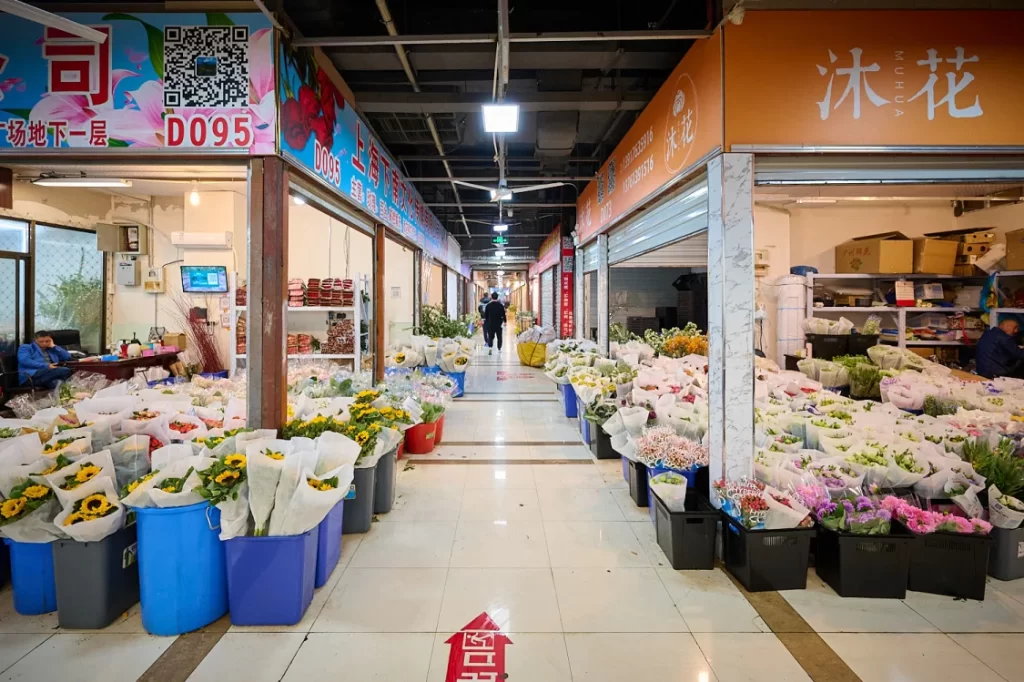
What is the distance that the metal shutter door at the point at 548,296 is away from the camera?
42.0 feet

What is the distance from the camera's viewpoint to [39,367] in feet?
19.1

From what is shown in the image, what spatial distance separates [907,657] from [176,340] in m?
8.84

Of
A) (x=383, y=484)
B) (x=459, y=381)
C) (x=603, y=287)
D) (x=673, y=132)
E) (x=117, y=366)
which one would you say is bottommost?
(x=383, y=484)

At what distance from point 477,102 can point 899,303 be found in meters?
6.64

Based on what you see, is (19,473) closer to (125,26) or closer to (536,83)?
(125,26)

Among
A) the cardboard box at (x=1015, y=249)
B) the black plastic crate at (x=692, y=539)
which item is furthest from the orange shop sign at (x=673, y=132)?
the cardboard box at (x=1015, y=249)

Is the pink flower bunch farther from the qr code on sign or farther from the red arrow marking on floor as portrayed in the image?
the qr code on sign

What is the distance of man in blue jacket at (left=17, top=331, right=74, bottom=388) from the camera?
575cm

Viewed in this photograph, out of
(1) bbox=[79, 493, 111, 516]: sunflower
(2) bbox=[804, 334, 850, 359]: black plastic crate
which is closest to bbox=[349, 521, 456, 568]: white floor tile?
(1) bbox=[79, 493, 111, 516]: sunflower

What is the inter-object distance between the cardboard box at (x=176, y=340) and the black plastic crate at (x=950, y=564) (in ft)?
28.7

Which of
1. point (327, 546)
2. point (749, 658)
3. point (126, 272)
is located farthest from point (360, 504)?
point (126, 272)

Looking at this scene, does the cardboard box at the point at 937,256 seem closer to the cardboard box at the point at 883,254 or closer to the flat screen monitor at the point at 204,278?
the cardboard box at the point at 883,254

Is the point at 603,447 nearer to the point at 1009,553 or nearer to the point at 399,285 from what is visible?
the point at 1009,553

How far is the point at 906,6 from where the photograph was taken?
111 inches
